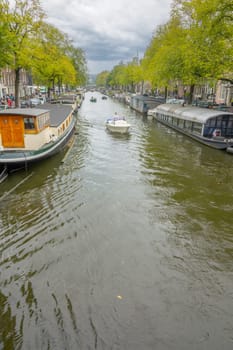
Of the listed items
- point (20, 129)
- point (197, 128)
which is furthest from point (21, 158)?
point (197, 128)

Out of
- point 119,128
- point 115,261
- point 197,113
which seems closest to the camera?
point 115,261

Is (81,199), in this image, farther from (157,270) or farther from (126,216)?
(157,270)

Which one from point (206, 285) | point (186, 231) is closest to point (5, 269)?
point (206, 285)

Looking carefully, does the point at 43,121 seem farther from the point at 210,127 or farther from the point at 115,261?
the point at 210,127

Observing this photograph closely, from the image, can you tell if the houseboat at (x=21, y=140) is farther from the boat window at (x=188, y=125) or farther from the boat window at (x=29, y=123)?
the boat window at (x=188, y=125)

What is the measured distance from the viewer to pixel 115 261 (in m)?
7.42

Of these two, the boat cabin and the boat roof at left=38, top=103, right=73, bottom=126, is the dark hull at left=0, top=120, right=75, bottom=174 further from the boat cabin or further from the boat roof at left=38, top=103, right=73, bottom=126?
the boat roof at left=38, top=103, right=73, bottom=126

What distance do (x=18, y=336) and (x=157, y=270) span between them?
3.79 meters

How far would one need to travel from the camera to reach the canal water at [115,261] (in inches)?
209

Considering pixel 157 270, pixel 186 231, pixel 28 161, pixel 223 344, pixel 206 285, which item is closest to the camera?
pixel 223 344

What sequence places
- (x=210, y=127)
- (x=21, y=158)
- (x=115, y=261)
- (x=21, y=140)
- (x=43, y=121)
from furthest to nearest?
1. (x=210, y=127)
2. (x=43, y=121)
3. (x=21, y=140)
4. (x=21, y=158)
5. (x=115, y=261)

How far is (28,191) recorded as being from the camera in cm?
1204

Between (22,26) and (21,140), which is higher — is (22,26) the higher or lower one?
the higher one

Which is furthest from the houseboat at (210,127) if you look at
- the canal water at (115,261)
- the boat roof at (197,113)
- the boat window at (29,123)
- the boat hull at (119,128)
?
the boat window at (29,123)
